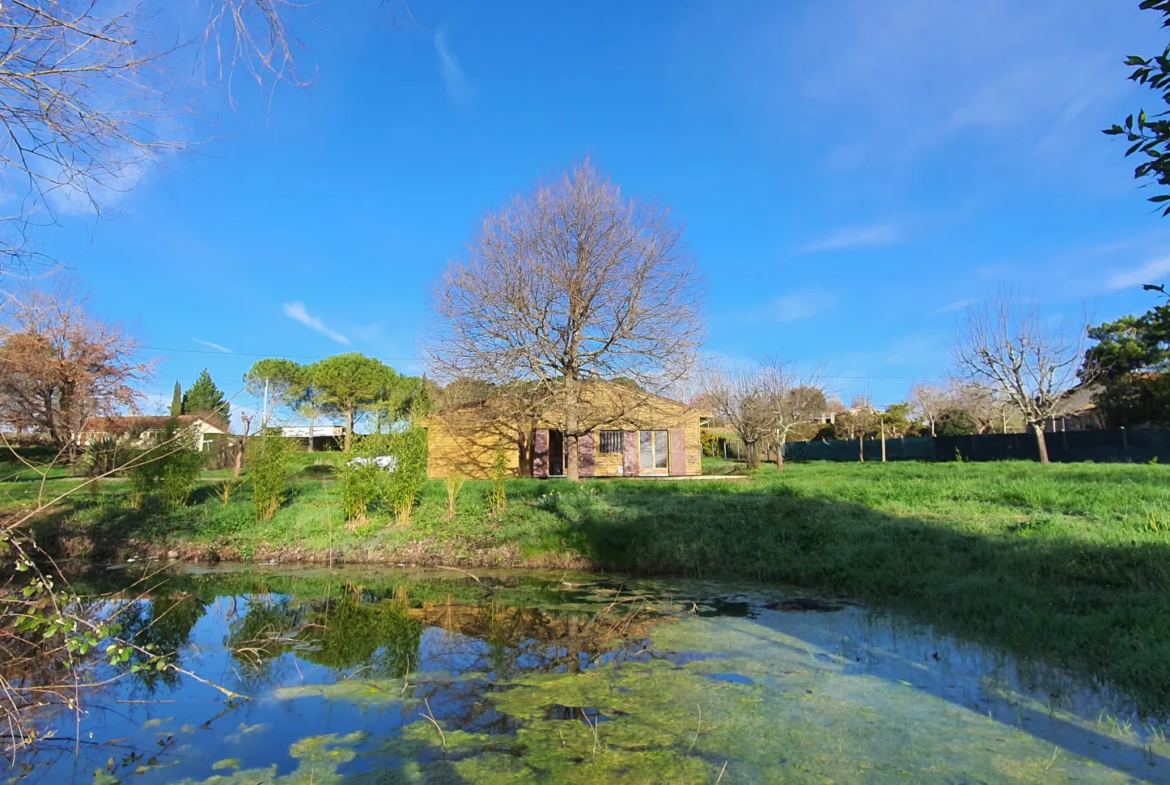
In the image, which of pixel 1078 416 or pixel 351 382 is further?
pixel 351 382

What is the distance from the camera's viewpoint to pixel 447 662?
584 cm

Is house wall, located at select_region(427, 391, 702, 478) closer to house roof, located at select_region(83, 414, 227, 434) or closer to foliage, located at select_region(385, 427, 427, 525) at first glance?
house roof, located at select_region(83, 414, 227, 434)

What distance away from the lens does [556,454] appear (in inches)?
1056

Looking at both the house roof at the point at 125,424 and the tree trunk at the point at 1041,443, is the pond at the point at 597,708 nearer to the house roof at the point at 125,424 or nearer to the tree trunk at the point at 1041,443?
the house roof at the point at 125,424

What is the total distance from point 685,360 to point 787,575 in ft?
35.0

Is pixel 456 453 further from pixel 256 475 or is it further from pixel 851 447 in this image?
pixel 851 447

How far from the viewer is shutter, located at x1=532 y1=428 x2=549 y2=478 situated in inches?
992

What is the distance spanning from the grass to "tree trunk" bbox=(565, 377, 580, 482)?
2.41 m

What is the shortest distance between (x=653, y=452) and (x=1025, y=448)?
14.2 meters

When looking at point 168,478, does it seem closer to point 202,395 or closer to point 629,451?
point 629,451

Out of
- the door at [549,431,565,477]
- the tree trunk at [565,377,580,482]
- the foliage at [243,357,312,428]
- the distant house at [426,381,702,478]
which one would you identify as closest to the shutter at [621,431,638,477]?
the distant house at [426,381,702,478]

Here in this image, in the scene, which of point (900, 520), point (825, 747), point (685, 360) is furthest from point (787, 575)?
point (685, 360)

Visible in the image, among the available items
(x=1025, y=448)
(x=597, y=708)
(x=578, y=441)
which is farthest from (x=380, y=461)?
(x=1025, y=448)

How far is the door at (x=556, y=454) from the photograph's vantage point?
26.3 m
